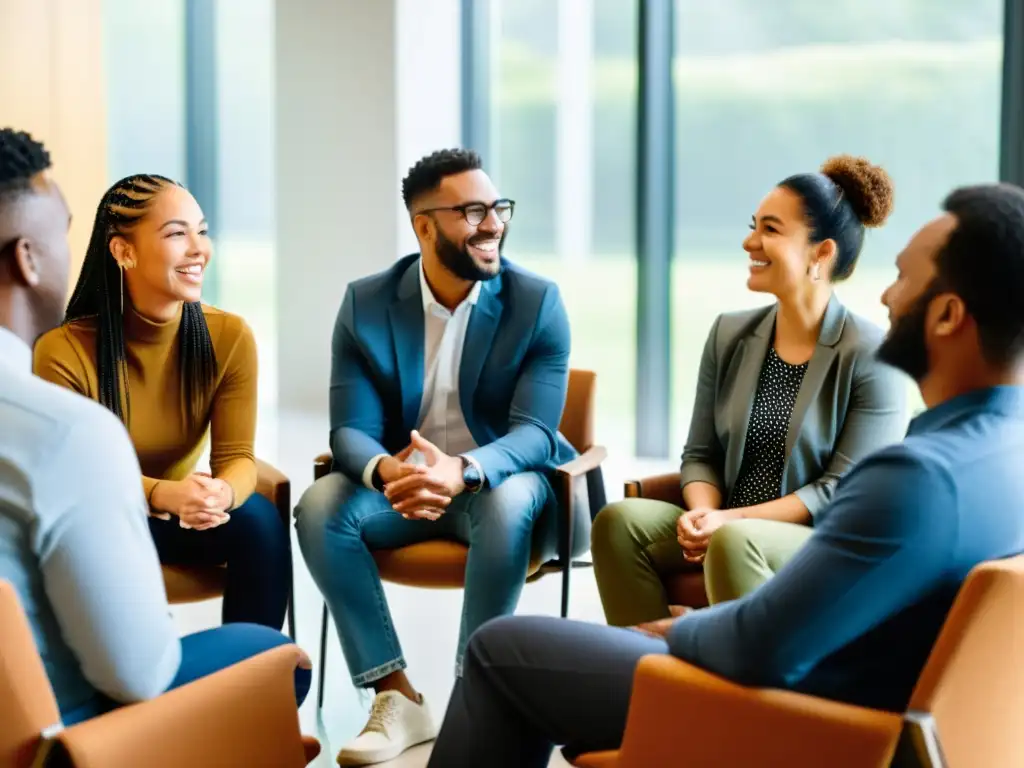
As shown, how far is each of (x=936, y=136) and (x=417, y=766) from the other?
12.8 feet

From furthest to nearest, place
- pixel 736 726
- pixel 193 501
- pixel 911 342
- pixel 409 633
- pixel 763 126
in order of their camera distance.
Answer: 1. pixel 763 126
2. pixel 409 633
3. pixel 193 501
4. pixel 911 342
5. pixel 736 726

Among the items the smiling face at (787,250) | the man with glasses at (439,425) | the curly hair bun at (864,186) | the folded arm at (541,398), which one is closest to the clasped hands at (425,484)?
the man with glasses at (439,425)

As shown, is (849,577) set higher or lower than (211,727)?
higher

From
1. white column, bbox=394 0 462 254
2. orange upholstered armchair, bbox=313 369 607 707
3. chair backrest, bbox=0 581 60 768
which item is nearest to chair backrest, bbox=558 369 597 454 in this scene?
orange upholstered armchair, bbox=313 369 607 707

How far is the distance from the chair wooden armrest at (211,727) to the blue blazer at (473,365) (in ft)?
4.30

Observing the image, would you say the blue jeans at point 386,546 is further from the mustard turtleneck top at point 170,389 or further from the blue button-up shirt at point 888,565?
the blue button-up shirt at point 888,565

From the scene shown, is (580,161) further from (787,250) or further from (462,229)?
(787,250)

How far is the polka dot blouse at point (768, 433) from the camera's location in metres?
2.99

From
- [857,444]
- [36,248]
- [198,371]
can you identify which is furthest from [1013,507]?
[198,371]

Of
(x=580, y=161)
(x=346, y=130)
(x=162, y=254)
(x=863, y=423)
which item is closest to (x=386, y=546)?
(x=162, y=254)

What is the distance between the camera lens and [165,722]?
1788 millimetres

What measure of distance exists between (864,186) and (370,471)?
1334 millimetres

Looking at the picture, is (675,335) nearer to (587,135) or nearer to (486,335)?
(587,135)

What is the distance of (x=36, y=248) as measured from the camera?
1.96 meters
